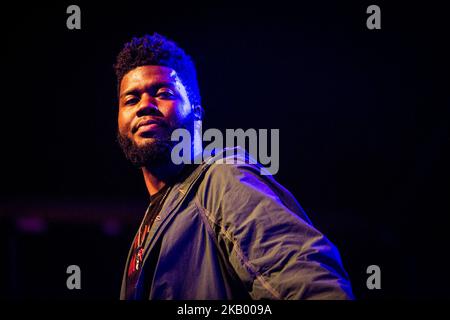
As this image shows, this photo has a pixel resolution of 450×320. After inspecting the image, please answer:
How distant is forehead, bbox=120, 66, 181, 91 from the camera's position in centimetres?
214

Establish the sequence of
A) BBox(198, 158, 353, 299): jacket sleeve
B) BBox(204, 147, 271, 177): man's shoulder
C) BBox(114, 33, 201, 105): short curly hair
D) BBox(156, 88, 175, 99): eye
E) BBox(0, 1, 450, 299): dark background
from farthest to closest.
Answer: BBox(0, 1, 450, 299): dark background
BBox(114, 33, 201, 105): short curly hair
BBox(156, 88, 175, 99): eye
BBox(204, 147, 271, 177): man's shoulder
BBox(198, 158, 353, 299): jacket sleeve

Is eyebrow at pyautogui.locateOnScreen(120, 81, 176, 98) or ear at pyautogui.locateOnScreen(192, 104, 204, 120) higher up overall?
eyebrow at pyautogui.locateOnScreen(120, 81, 176, 98)

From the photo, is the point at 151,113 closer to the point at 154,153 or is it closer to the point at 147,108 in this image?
the point at 147,108

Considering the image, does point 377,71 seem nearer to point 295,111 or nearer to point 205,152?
point 295,111

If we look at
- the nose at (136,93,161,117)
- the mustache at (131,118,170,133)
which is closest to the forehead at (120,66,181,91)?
the nose at (136,93,161,117)

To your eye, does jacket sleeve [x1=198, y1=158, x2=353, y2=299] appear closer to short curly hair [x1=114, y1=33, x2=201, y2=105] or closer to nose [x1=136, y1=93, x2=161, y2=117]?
nose [x1=136, y1=93, x2=161, y2=117]

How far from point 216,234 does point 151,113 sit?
876 mm

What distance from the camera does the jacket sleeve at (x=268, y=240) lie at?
43.8 inches

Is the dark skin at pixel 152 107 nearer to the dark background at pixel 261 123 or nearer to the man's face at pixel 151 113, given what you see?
the man's face at pixel 151 113

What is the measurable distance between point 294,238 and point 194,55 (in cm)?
271

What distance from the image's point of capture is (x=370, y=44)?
11.2 feet

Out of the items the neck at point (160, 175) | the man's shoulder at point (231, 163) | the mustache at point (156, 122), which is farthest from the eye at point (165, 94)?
the man's shoulder at point (231, 163)

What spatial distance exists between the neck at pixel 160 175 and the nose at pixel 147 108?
0.29 meters
